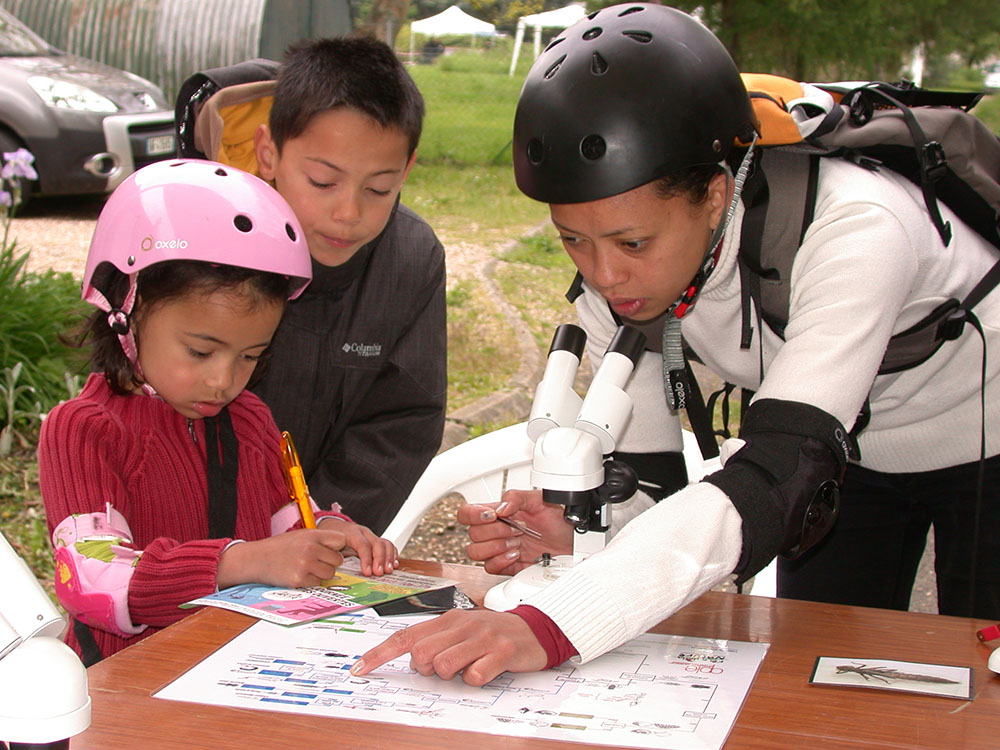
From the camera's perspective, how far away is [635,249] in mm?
1940

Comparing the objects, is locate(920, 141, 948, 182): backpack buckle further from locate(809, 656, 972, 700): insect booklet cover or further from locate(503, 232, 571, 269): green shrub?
locate(503, 232, 571, 269): green shrub

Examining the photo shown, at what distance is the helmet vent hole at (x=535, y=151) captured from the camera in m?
2.00

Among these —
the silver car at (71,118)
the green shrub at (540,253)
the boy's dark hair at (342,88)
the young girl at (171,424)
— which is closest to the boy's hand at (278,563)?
the young girl at (171,424)

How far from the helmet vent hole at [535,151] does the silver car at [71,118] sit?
603cm

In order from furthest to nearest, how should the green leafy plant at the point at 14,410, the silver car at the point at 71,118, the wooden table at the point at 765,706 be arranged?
the silver car at the point at 71,118
the green leafy plant at the point at 14,410
the wooden table at the point at 765,706

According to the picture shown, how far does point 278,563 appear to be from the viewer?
6.60ft

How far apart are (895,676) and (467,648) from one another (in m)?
0.61

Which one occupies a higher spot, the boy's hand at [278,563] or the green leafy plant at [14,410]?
the boy's hand at [278,563]

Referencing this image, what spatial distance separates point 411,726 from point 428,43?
20.8 meters

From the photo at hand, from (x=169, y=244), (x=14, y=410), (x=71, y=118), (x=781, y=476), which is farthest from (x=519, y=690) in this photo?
(x=71, y=118)

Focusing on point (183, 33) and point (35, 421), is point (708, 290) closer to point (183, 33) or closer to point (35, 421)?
point (35, 421)

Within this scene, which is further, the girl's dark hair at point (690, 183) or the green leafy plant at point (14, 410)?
the green leafy plant at point (14, 410)

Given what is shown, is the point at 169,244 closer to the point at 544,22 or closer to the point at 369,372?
the point at 369,372

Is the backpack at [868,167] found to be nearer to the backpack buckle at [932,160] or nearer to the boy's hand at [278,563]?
the backpack buckle at [932,160]
